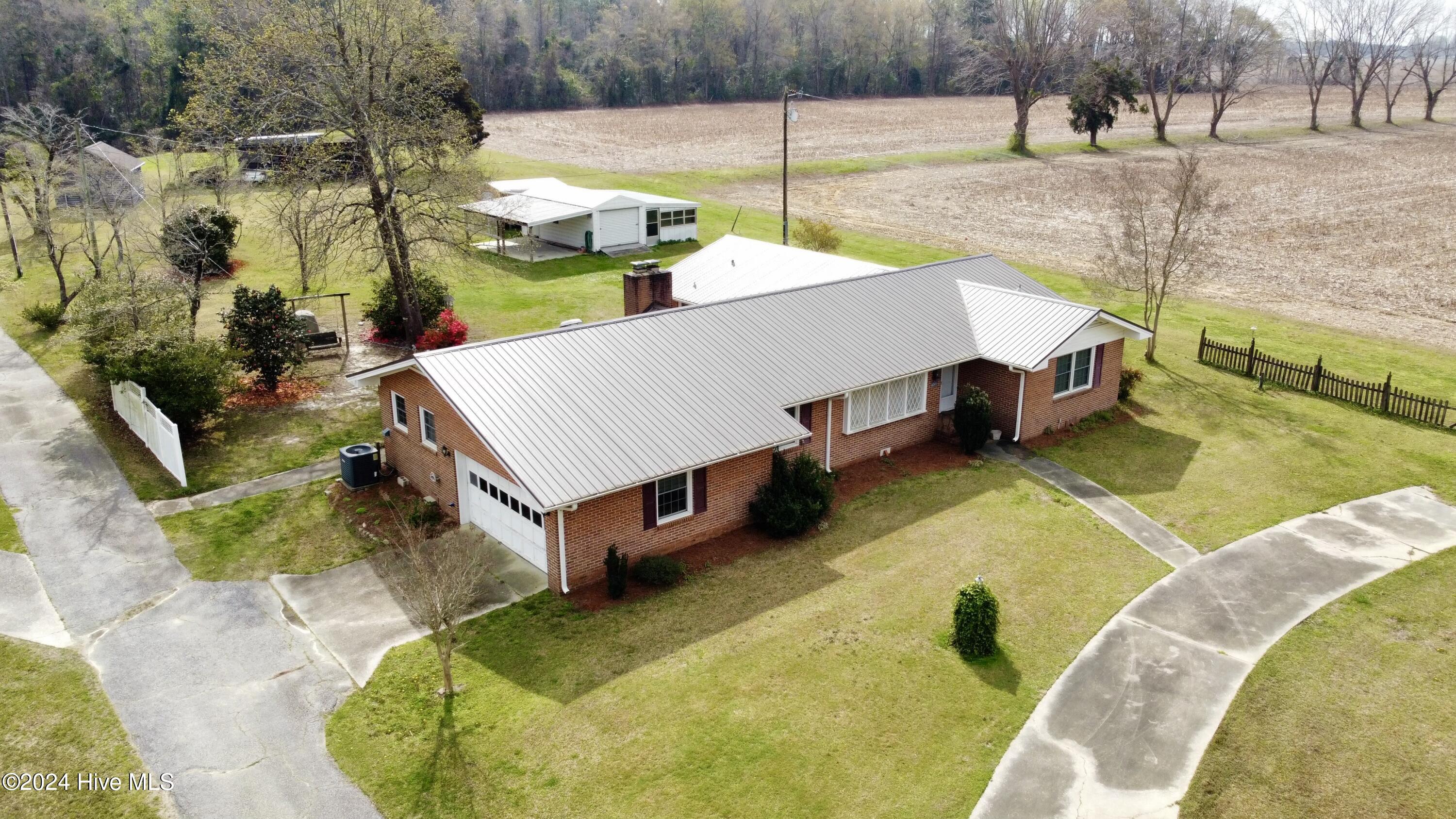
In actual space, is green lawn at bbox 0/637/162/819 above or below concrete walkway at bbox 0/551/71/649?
below

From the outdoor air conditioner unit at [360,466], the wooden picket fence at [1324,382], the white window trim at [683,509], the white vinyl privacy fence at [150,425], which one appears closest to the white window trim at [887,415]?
the white window trim at [683,509]

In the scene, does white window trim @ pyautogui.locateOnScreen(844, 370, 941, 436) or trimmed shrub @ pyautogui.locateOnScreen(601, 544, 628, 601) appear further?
white window trim @ pyautogui.locateOnScreen(844, 370, 941, 436)

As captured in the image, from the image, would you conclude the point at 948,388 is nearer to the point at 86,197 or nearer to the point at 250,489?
the point at 250,489

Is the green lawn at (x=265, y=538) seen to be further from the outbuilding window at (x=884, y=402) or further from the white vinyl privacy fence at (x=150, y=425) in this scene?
the outbuilding window at (x=884, y=402)

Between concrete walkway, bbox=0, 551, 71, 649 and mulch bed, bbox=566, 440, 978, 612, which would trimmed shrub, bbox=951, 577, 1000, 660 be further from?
concrete walkway, bbox=0, 551, 71, 649

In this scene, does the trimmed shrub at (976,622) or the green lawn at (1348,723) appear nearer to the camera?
the green lawn at (1348,723)

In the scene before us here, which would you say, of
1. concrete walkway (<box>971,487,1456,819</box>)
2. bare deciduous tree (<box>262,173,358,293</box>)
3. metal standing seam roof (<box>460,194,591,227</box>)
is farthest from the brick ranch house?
metal standing seam roof (<box>460,194,591,227</box>)

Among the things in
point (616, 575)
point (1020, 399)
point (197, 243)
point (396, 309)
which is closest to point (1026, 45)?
point (396, 309)
